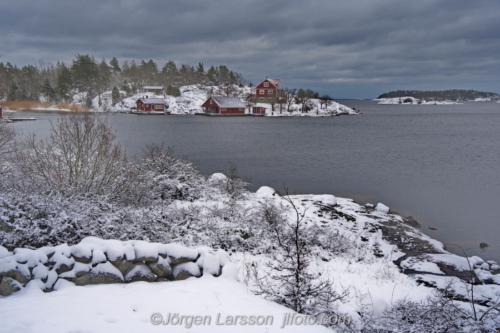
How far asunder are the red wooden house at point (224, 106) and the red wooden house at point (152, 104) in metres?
15.1

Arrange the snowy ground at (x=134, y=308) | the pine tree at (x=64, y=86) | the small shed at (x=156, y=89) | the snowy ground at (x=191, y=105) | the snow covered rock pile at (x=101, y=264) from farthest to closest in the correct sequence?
the small shed at (x=156, y=89) → the pine tree at (x=64, y=86) → the snowy ground at (x=191, y=105) → the snow covered rock pile at (x=101, y=264) → the snowy ground at (x=134, y=308)

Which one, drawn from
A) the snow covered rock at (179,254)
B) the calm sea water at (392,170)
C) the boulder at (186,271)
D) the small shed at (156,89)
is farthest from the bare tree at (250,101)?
the boulder at (186,271)

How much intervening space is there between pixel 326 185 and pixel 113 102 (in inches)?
4008

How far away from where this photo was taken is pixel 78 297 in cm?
544

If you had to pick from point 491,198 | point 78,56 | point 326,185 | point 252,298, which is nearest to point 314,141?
point 326,185

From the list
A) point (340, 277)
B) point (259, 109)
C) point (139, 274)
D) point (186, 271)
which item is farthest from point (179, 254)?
point (259, 109)

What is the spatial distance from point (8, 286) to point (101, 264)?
150cm

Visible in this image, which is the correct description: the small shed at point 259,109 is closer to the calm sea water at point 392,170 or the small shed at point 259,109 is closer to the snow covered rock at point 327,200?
the calm sea water at point 392,170

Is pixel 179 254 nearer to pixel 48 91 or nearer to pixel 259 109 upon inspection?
pixel 259 109

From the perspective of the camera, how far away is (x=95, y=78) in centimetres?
11688

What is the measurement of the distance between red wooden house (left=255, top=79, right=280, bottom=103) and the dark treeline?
Answer: 32.7m

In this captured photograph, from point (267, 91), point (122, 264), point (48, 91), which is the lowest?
point (122, 264)

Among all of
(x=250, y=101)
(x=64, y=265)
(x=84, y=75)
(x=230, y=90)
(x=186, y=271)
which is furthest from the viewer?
(x=230, y=90)

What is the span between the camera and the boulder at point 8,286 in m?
5.43
